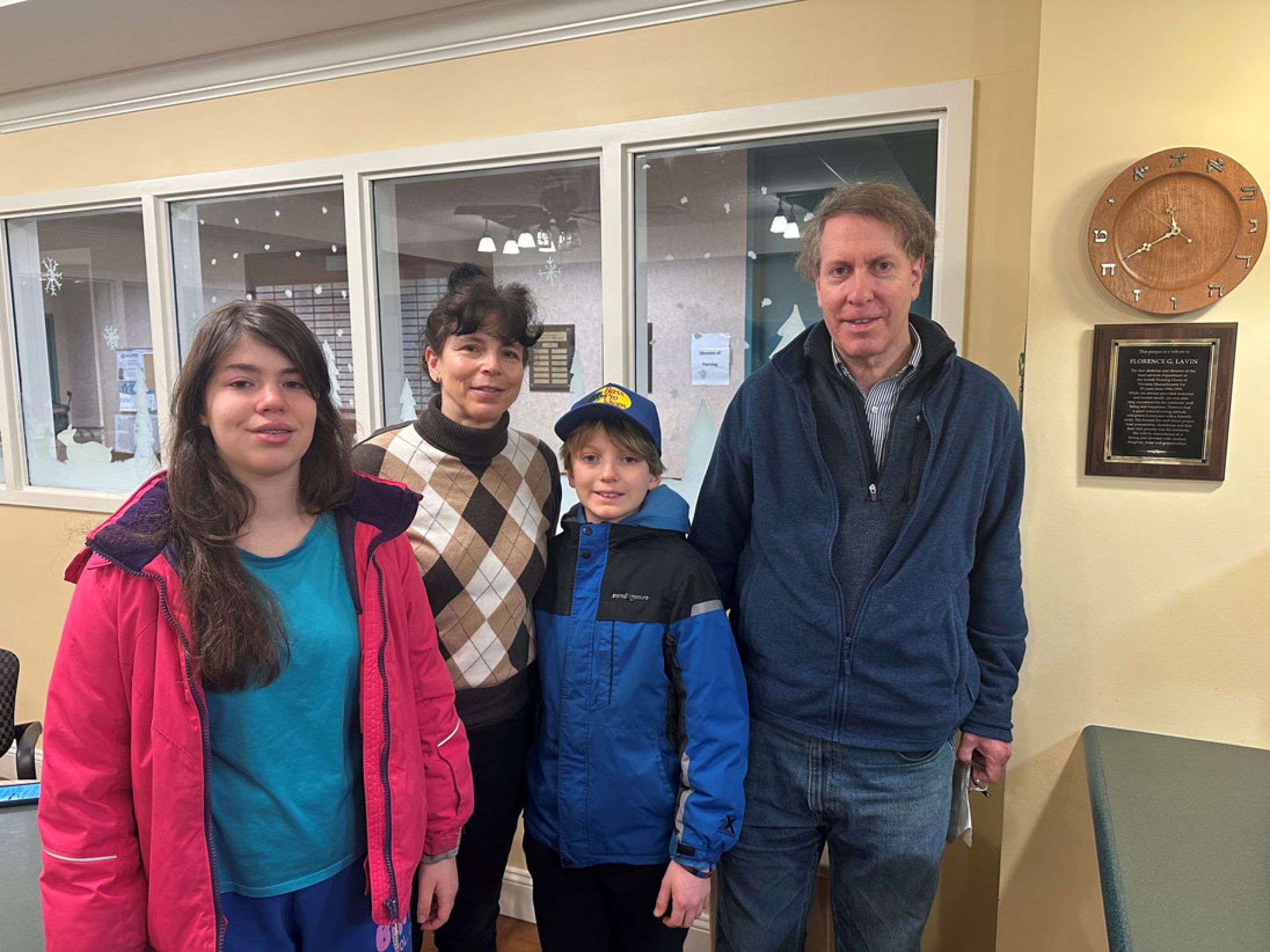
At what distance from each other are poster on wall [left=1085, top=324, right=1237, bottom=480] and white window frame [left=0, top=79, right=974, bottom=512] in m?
0.39

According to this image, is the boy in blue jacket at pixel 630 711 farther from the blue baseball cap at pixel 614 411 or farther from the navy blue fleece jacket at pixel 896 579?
the navy blue fleece jacket at pixel 896 579

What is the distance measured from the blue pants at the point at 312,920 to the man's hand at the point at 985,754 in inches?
40.5

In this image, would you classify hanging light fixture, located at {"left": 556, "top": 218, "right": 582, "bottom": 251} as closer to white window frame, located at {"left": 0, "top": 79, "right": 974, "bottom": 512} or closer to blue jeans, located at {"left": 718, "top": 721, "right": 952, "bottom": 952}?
white window frame, located at {"left": 0, "top": 79, "right": 974, "bottom": 512}

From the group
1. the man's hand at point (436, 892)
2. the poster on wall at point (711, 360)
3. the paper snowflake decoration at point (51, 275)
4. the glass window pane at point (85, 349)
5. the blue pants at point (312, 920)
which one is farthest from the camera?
the paper snowflake decoration at point (51, 275)

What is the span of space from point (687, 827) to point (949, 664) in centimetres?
52

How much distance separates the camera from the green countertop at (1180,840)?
111 centimetres

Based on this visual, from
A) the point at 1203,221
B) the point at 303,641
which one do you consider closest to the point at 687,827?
the point at 303,641

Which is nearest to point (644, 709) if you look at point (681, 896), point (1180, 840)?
point (681, 896)

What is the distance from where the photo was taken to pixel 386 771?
1214mm

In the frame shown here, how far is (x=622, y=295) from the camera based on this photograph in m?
2.24

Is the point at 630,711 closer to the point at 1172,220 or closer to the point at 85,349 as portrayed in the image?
the point at 1172,220

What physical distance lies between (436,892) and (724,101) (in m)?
1.83

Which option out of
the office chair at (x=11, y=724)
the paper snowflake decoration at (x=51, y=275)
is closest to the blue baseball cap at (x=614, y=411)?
the office chair at (x=11, y=724)

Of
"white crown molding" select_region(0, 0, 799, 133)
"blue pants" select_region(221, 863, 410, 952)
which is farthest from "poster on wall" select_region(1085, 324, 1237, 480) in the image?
"blue pants" select_region(221, 863, 410, 952)
